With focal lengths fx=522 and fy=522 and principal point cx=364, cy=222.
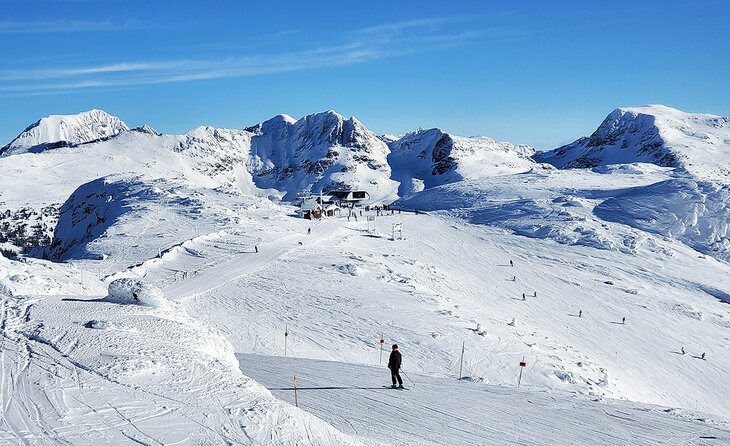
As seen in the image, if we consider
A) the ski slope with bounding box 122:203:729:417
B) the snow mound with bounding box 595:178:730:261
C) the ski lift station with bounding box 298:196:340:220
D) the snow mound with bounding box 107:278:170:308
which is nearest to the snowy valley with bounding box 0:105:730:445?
the snow mound with bounding box 107:278:170:308

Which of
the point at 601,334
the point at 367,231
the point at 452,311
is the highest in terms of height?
the point at 367,231

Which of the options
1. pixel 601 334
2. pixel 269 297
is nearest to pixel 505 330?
pixel 601 334

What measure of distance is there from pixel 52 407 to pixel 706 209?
8415 cm

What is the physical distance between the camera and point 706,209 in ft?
243

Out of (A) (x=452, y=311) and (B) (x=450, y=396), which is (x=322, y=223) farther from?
(B) (x=450, y=396)

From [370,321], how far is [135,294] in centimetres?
1448

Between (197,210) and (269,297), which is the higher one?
(197,210)

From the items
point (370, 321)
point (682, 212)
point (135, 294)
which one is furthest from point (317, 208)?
point (135, 294)

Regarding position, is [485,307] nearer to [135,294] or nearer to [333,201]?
[135,294]

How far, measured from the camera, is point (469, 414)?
14711 mm

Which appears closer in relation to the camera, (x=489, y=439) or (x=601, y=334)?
(x=489, y=439)

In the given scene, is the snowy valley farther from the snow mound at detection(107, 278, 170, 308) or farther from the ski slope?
the ski slope

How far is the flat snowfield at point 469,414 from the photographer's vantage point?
43.5ft

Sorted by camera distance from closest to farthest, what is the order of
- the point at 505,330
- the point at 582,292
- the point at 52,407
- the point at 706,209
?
the point at 52,407, the point at 505,330, the point at 582,292, the point at 706,209
